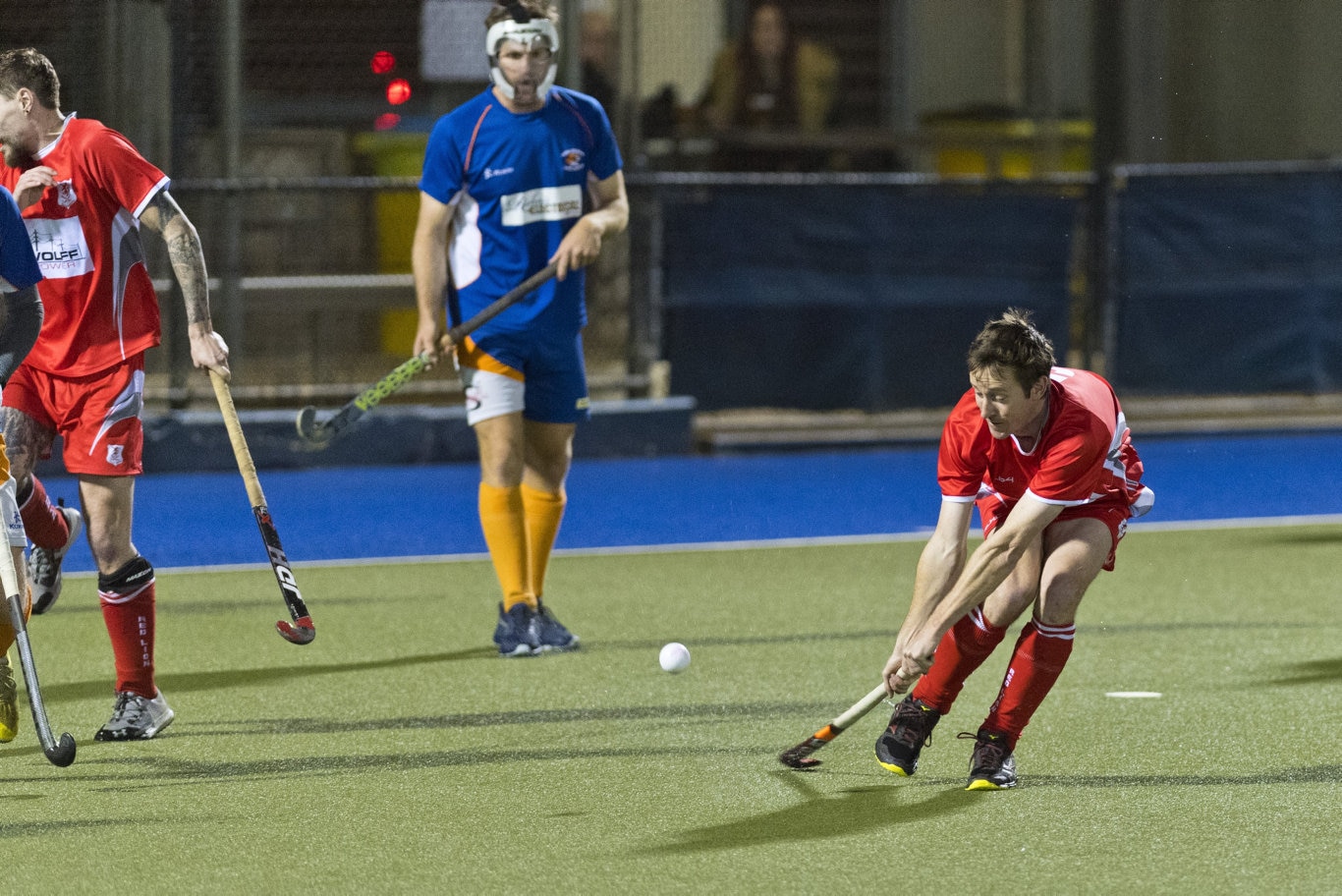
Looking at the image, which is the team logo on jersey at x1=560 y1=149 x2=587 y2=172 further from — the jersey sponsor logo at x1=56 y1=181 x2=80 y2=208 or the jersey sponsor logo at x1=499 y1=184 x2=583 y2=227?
the jersey sponsor logo at x1=56 y1=181 x2=80 y2=208

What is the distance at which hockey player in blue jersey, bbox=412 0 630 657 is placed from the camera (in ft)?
21.5

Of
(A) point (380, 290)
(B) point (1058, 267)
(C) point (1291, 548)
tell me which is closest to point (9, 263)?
(C) point (1291, 548)

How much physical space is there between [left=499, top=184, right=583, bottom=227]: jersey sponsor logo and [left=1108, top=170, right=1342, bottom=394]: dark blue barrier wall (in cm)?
619

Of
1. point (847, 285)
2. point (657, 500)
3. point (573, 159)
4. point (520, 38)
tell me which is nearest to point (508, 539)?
point (573, 159)

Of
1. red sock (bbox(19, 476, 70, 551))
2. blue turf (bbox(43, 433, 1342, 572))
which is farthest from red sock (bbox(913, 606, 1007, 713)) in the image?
blue turf (bbox(43, 433, 1342, 572))

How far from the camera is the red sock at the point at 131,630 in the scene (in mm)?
5293

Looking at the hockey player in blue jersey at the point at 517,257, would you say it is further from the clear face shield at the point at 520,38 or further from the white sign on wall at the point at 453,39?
the white sign on wall at the point at 453,39

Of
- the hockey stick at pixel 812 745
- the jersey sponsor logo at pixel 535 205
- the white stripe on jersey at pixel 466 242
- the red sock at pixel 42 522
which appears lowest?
the hockey stick at pixel 812 745

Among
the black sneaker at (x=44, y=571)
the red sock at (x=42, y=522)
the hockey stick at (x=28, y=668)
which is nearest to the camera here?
the hockey stick at (x=28, y=668)

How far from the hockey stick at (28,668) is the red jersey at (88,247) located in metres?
0.73

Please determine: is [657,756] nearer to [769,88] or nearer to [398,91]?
[398,91]

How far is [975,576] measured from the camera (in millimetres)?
4516

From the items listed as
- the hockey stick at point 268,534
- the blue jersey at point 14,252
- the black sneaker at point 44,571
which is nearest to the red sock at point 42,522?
the black sneaker at point 44,571

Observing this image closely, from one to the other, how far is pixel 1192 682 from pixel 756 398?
597 cm
